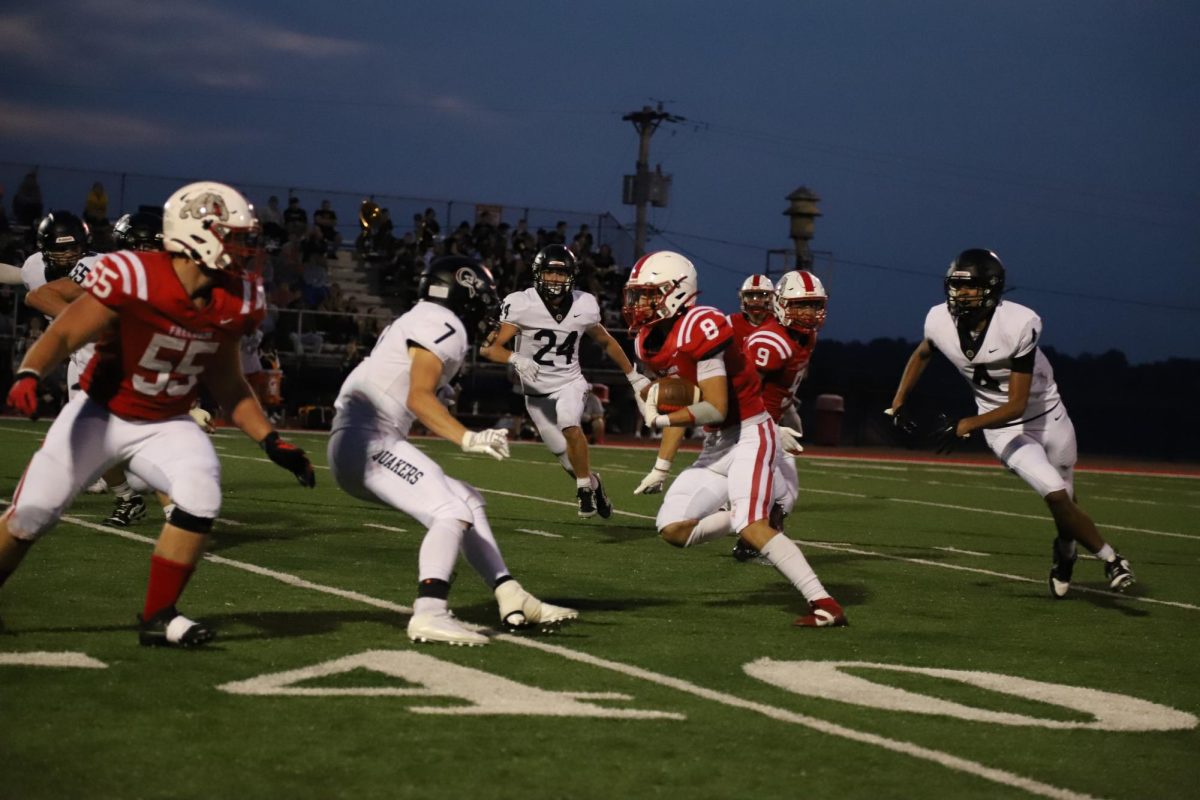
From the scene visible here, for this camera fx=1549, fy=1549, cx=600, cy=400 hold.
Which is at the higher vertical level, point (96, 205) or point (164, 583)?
point (96, 205)

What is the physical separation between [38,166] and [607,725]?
901 inches

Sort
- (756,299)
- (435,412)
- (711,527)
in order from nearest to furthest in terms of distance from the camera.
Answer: (435,412) → (711,527) → (756,299)

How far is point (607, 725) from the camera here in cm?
481

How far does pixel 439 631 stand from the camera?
5.91 metres

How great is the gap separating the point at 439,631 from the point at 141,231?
167 inches

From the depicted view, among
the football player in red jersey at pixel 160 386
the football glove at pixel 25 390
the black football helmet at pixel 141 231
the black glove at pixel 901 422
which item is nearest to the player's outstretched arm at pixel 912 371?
the black glove at pixel 901 422

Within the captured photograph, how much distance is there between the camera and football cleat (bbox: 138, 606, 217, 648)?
566 cm

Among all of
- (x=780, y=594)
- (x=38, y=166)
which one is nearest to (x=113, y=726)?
(x=780, y=594)

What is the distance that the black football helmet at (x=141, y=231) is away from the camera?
357 inches

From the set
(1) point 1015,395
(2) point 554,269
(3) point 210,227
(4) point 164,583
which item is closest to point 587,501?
(2) point 554,269

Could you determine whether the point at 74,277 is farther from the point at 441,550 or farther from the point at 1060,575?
the point at 1060,575

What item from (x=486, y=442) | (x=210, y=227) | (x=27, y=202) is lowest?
(x=486, y=442)

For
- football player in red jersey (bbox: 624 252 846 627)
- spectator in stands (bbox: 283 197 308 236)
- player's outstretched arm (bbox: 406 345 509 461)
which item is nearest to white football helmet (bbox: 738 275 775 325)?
football player in red jersey (bbox: 624 252 846 627)

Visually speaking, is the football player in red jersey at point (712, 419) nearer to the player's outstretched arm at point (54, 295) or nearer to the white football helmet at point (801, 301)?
the white football helmet at point (801, 301)
